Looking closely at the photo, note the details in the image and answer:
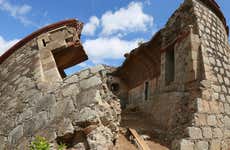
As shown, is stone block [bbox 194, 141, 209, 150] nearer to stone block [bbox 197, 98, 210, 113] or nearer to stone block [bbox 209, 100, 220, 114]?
stone block [bbox 197, 98, 210, 113]

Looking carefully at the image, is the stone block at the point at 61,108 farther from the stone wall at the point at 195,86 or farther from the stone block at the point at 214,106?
the stone block at the point at 214,106

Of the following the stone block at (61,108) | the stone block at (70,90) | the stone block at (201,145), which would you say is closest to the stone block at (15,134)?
the stone block at (61,108)

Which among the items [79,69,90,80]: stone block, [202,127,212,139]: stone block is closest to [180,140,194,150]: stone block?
[202,127,212,139]: stone block

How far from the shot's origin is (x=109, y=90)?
4.47m

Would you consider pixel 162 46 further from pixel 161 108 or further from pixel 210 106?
pixel 210 106

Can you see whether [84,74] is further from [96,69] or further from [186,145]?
[186,145]

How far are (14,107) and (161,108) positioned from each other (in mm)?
3799

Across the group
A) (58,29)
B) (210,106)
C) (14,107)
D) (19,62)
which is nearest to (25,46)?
(19,62)

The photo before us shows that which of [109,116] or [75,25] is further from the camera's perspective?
[75,25]

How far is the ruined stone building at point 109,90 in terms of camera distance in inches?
154

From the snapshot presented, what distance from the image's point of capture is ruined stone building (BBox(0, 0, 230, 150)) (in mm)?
3908

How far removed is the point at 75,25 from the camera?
570 centimetres

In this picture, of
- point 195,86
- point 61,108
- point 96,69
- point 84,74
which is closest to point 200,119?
point 195,86

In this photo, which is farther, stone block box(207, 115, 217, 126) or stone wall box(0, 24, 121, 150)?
stone block box(207, 115, 217, 126)
